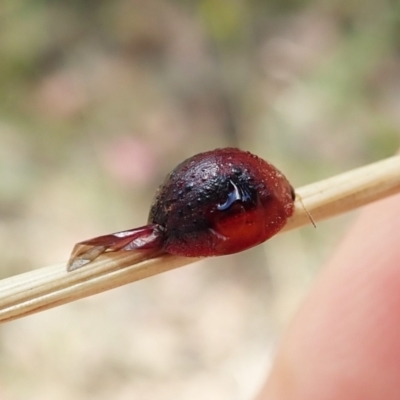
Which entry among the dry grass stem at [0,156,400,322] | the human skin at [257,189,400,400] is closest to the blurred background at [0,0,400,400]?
the human skin at [257,189,400,400]

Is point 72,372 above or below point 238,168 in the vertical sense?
below

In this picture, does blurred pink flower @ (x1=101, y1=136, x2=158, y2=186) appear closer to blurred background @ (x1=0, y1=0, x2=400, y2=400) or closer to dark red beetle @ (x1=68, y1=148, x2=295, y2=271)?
blurred background @ (x1=0, y1=0, x2=400, y2=400)

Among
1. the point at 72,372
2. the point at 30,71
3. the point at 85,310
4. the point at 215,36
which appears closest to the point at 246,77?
the point at 215,36

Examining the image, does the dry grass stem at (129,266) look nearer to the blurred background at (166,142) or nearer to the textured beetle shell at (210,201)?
the textured beetle shell at (210,201)

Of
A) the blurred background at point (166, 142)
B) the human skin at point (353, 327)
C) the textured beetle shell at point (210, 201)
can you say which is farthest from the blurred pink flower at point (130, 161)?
the textured beetle shell at point (210, 201)

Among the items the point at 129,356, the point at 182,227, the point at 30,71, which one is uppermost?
the point at 30,71

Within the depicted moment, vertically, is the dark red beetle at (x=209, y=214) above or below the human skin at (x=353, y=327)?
above

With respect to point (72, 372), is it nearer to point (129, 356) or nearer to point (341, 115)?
point (129, 356)
